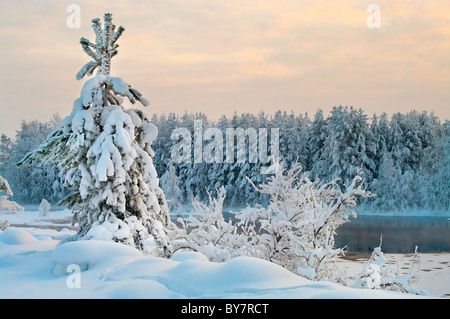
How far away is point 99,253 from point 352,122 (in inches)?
2243

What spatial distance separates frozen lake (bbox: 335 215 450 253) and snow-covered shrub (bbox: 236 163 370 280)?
18.1 m

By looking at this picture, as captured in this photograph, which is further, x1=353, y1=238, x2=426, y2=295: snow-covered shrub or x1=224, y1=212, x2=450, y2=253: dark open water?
x1=224, y1=212, x2=450, y2=253: dark open water

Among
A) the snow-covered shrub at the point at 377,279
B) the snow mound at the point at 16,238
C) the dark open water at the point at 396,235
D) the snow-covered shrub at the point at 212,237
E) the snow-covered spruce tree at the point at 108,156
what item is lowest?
the dark open water at the point at 396,235

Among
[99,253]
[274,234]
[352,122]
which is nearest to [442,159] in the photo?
[352,122]

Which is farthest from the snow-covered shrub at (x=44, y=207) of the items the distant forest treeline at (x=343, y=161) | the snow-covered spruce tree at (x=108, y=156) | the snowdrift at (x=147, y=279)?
the snowdrift at (x=147, y=279)

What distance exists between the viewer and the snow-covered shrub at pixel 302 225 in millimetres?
9398

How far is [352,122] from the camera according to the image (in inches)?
2349

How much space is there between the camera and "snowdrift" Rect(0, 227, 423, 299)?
4809mm

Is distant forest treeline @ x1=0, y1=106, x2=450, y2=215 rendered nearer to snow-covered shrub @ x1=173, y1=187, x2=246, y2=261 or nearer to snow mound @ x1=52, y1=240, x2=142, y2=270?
snow-covered shrub @ x1=173, y1=187, x2=246, y2=261

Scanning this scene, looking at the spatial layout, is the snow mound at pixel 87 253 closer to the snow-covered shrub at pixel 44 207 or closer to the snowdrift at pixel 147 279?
the snowdrift at pixel 147 279

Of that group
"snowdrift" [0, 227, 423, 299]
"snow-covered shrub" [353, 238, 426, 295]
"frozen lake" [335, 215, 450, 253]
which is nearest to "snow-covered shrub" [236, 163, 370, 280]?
"snow-covered shrub" [353, 238, 426, 295]

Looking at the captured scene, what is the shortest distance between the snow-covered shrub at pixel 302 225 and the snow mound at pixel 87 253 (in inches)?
152

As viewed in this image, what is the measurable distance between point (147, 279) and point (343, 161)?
5443 centimetres

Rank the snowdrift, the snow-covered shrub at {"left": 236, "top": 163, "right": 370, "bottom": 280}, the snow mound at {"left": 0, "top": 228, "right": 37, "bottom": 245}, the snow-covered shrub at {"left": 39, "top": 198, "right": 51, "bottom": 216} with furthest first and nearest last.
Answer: the snow-covered shrub at {"left": 39, "top": 198, "right": 51, "bottom": 216} → the snow-covered shrub at {"left": 236, "top": 163, "right": 370, "bottom": 280} → the snow mound at {"left": 0, "top": 228, "right": 37, "bottom": 245} → the snowdrift
